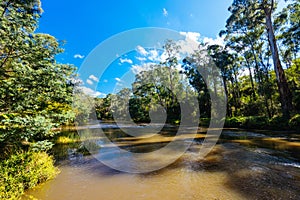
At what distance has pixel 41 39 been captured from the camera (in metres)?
5.48

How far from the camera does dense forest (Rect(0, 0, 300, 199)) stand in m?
4.73

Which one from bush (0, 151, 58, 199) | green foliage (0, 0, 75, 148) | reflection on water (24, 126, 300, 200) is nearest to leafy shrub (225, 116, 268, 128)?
reflection on water (24, 126, 300, 200)

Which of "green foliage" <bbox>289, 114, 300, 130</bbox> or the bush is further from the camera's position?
"green foliage" <bbox>289, 114, 300, 130</bbox>

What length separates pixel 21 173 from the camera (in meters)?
4.50

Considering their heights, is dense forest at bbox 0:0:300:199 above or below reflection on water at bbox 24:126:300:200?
above

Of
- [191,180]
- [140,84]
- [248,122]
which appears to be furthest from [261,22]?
[140,84]

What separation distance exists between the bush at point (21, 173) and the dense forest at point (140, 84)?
22 millimetres

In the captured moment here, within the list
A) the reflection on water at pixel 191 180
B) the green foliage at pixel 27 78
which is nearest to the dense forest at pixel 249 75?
the reflection on water at pixel 191 180

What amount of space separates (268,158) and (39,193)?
314 inches

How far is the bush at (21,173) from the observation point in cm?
390

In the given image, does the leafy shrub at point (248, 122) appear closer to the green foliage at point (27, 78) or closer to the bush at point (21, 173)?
the green foliage at point (27, 78)

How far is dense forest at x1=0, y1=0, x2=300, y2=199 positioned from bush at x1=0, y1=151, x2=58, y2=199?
22 millimetres

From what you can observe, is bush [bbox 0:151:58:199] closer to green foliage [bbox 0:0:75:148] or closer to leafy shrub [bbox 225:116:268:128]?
green foliage [bbox 0:0:75:148]

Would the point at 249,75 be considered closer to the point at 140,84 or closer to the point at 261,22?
the point at 261,22
